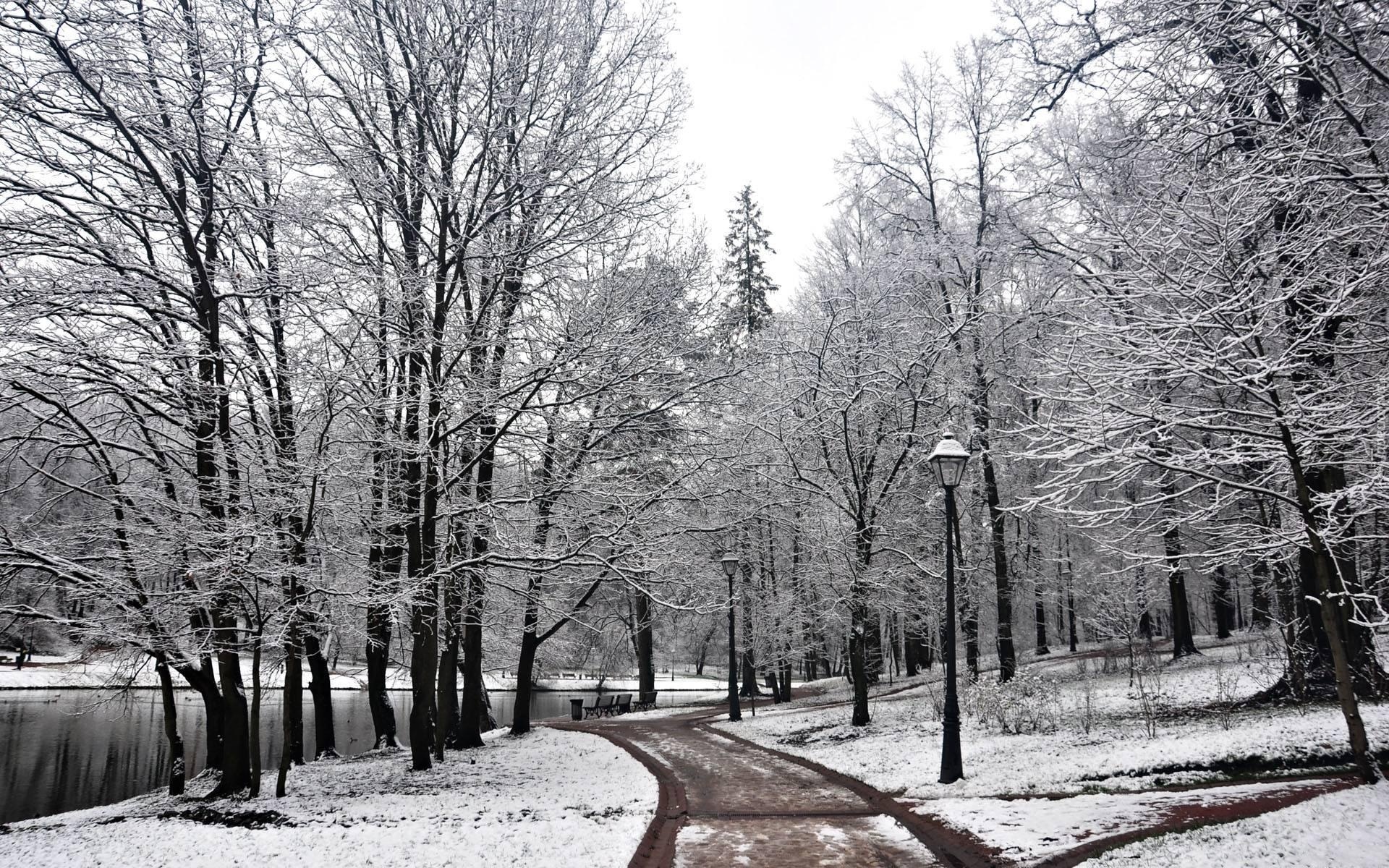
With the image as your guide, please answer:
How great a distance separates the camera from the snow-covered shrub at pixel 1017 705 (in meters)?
12.7

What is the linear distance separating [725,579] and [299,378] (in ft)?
57.3

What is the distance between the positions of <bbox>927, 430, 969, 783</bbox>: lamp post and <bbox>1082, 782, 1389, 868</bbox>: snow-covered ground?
12.6 ft

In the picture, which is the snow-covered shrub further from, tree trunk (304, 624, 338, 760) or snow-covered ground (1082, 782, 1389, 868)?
tree trunk (304, 624, 338, 760)

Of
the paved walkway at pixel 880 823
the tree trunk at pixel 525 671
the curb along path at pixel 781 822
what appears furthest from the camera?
the tree trunk at pixel 525 671

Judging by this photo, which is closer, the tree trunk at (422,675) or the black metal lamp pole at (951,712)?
the black metal lamp pole at (951,712)

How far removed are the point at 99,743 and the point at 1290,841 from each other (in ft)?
95.6

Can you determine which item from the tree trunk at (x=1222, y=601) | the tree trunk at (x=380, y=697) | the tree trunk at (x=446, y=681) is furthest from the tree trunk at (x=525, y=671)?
the tree trunk at (x=1222, y=601)

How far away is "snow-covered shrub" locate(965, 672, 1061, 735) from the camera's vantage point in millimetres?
12734

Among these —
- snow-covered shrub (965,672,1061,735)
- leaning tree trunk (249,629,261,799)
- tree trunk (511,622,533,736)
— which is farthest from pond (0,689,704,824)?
snow-covered shrub (965,672,1061,735)

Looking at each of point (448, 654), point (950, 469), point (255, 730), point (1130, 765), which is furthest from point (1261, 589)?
point (255, 730)

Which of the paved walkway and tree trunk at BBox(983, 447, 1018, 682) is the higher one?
tree trunk at BBox(983, 447, 1018, 682)

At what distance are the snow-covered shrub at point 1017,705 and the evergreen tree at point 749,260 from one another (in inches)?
841

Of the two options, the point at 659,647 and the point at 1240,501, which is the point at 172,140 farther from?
the point at 659,647

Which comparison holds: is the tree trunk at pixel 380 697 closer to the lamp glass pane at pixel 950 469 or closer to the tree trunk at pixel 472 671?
the tree trunk at pixel 472 671
